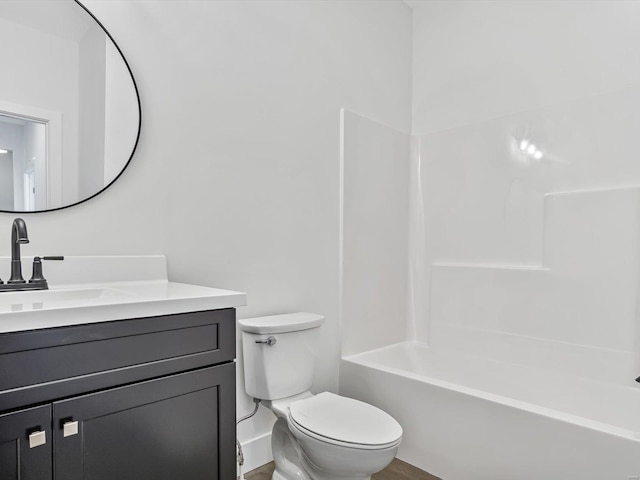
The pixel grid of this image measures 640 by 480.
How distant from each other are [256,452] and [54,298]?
4.08ft

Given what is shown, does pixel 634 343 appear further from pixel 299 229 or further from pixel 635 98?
A: pixel 299 229

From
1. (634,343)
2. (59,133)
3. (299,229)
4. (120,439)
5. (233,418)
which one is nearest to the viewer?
(120,439)

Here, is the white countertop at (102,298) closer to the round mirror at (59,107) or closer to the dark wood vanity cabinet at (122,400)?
the dark wood vanity cabinet at (122,400)

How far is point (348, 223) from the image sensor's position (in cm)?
248

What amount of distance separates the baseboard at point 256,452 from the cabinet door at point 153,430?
805mm

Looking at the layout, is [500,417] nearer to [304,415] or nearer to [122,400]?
[304,415]

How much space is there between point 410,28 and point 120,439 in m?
3.04

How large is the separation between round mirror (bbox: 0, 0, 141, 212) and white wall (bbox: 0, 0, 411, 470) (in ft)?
0.19

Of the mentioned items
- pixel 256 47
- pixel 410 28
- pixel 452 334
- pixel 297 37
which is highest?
pixel 410 28

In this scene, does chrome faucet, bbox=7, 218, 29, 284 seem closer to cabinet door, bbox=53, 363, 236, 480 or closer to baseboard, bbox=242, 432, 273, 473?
cabinet door, bbox=53, 363, 236, 480

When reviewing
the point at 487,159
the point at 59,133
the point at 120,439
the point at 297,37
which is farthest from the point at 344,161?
the point at 120,439

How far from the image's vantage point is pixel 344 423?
1645 millimetres

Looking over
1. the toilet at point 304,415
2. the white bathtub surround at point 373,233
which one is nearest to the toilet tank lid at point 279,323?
the toilet at point 304,415

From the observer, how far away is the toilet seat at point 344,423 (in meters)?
1.51
